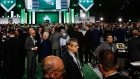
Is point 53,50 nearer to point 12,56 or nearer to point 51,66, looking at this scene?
point 12,56

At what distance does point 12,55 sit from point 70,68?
131 inches

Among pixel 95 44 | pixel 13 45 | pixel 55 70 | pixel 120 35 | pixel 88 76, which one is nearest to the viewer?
pixel 55 70

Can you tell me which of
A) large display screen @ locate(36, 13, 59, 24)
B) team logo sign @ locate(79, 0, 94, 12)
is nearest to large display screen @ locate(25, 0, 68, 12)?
large display screen @ locate(36, 13, 59, 24)

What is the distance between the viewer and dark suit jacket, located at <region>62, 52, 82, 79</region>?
510 centimetres

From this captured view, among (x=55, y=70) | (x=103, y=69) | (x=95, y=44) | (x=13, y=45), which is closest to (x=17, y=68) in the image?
(x=13, y=45)

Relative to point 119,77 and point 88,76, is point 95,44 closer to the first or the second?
point 88,76

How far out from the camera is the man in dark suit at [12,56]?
308 inches

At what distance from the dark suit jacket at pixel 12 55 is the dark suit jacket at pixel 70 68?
3.04 m

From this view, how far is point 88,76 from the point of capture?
10.5 m

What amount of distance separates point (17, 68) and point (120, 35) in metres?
9.63

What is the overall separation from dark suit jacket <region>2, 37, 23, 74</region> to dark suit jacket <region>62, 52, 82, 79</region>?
304 cm

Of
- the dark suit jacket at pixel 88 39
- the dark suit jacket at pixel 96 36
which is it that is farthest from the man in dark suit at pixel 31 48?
the dark suit jacket at pixel 96 36

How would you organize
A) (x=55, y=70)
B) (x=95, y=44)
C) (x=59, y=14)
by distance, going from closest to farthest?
(x=55, y=70) → (x=95, y=44) → (x=59, y=14)

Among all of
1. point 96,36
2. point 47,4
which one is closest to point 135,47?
point 96,36
